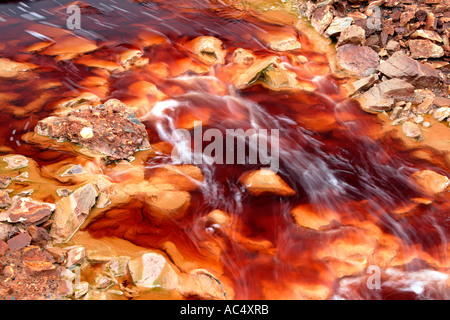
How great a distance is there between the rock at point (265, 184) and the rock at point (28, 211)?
8.45 feet

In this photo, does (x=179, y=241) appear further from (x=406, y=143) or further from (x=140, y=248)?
(x=406, y=143)

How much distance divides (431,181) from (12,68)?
24.1ft

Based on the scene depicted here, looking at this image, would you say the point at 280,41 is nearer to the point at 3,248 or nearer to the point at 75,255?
the point at 75,255

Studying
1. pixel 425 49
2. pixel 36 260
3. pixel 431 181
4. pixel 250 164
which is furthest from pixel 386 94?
pixel 36 260

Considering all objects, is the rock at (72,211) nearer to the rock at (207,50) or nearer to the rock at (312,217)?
the rock at (312,217)

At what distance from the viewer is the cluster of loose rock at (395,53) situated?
7.20 meters

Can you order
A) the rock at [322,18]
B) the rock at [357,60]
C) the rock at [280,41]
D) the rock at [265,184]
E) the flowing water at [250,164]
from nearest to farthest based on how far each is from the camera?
the flowing water at [250,164], the rock at [265,184], the rock at [357,60], the rock at [280,41], the rock at [322,18]

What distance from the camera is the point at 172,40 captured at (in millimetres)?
8469

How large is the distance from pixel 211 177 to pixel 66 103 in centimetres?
277

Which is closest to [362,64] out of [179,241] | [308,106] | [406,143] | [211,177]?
[308,106]

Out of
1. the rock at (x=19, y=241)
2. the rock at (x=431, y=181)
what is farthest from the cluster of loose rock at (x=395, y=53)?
the rock at (x=19, y=241)

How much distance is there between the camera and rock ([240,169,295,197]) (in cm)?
549

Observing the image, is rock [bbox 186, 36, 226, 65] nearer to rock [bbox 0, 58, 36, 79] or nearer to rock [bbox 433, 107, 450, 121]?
rock [bbox 0, 58, 36, 79]

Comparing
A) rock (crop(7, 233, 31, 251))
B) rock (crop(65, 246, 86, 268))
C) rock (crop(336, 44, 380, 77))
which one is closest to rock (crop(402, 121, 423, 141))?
rock (crop(336, 44, 380, 77))
